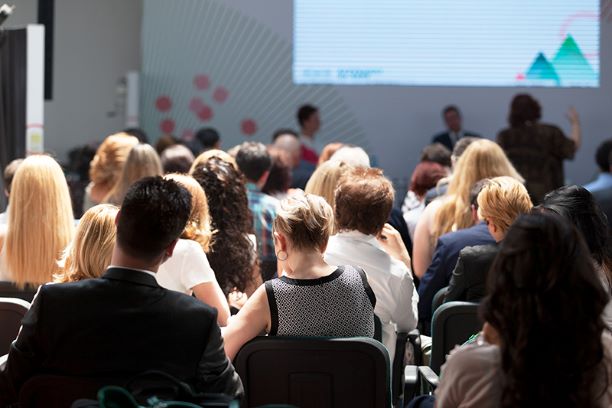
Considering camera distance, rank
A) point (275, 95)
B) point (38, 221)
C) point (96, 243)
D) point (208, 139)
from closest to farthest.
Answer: point (96, 243)
point (38, 221)
point (208, 139)
point (275, 95)

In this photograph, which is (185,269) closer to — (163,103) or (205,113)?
(205,113)

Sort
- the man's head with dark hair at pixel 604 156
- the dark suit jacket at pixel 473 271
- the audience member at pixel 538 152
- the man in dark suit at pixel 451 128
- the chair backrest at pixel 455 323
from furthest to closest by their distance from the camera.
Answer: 1. the man in dark suit at pixel 451 128
2. the audience member at pixel 538 152
3. the man's head with dark hair at pixel 604 156
4. the dark suit jacket at pixel 473 271
5. the chair backrest at pixel 455 323

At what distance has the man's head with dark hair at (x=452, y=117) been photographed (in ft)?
34.5

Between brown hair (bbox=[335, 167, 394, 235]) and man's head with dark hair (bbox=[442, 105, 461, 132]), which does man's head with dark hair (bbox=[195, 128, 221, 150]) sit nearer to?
man's head with dark hair (bbox=[442, 105, 461, 132])

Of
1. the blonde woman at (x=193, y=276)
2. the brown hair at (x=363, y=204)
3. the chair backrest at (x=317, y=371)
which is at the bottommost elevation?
the chair backrest at (x=317, y=371)

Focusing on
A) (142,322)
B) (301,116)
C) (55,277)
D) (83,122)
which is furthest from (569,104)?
(142,322)

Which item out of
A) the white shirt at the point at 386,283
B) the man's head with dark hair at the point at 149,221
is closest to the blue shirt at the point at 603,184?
the white shirt at the point at 386,283

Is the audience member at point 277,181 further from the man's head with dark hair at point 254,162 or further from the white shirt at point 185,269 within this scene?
the white shirt at point 185,269

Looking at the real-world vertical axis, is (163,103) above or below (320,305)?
above

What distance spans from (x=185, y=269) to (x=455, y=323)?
1.05 m

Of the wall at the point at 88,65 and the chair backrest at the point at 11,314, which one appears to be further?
the wall at the point at 88,65

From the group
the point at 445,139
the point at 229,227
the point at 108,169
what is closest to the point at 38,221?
the point at 229,227

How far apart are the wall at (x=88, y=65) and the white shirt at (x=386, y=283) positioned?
776cm

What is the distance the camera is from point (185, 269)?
4016mm
